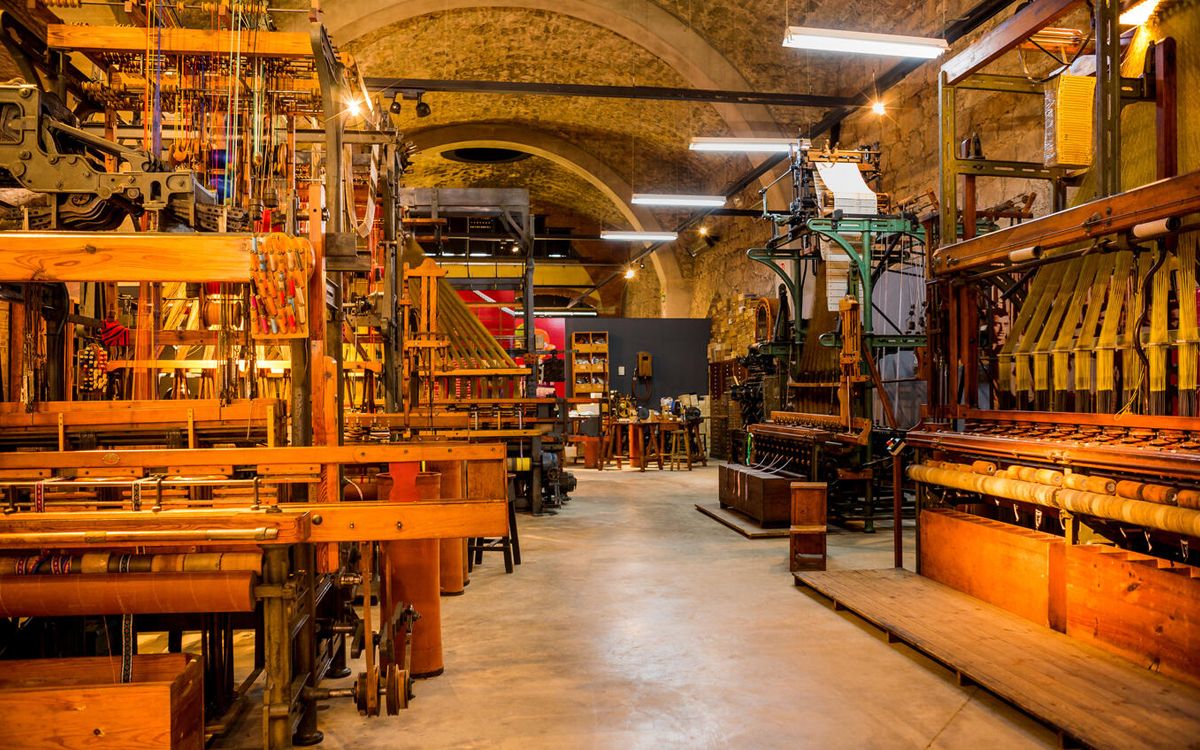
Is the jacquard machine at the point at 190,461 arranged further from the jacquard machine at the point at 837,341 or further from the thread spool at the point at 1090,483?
the jacquard machine at the point at 837,341

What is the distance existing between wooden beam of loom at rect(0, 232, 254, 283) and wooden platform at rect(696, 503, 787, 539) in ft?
17.7

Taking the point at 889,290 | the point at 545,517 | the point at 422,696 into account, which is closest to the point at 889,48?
the point at 889,290

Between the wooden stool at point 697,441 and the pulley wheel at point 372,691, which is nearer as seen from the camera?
the pulley wheel at point 372,691

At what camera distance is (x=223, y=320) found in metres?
3.37

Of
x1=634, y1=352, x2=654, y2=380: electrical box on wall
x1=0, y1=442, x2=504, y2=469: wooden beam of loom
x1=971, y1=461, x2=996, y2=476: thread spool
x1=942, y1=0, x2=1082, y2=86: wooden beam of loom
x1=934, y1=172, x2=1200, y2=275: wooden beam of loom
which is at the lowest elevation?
x1=971, y1=461, x2=996, y2=476: thread spool

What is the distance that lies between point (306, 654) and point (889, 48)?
654 cm

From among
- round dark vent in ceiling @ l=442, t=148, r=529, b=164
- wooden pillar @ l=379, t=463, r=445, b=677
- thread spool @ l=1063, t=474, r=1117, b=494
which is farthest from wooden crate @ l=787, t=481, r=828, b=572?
round dark vent in ceiling @ l=442, t=148, r=529, b=164

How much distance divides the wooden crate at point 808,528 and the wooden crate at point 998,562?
0.73 metres

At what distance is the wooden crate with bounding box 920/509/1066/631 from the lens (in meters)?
3.78

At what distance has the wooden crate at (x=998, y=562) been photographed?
3779mm

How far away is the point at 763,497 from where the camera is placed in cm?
726

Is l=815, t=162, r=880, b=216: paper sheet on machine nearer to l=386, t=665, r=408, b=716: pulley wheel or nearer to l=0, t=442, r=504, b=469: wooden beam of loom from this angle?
l=0, t=442, r=504, b=469: wooden beam of loom

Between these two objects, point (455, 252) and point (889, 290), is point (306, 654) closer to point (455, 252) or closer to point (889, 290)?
point (889, 290)

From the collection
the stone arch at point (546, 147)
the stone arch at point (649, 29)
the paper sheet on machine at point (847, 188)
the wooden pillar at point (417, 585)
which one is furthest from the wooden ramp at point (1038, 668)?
the stone arch at point (546, 147)
